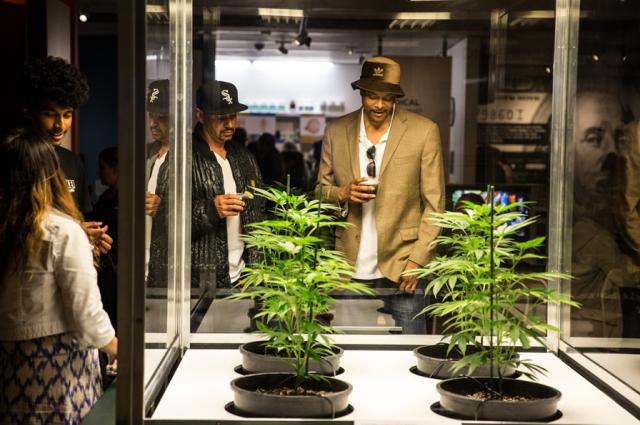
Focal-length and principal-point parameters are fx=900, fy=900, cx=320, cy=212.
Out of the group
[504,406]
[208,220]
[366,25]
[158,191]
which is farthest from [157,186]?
[366,25]

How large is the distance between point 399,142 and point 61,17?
2.90 m

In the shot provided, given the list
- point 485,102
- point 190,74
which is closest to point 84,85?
point 190,74

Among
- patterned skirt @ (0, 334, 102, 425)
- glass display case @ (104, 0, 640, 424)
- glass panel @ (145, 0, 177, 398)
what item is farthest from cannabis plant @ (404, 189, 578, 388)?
patterned skirt @ (0, 334, 102, 425)

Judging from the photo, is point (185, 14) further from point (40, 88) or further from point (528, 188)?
point (528, 188)

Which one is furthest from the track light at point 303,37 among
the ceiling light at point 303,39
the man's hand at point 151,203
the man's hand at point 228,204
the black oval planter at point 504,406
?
the black oval planter at point 504,406

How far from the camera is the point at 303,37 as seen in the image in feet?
11.6

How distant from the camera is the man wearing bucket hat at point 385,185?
3473mm

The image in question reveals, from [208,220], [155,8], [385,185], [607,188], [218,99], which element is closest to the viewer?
[155,8]

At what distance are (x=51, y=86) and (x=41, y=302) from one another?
1.25 meters

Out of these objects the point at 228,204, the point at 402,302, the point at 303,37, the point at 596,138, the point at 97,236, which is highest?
the point at 303,37

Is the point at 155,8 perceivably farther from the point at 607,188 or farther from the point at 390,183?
A: the point at 607,188

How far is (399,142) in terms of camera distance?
355 cm

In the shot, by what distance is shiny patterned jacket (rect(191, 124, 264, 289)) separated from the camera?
3.23m

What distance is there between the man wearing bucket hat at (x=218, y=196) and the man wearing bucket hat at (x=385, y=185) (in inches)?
13.5
